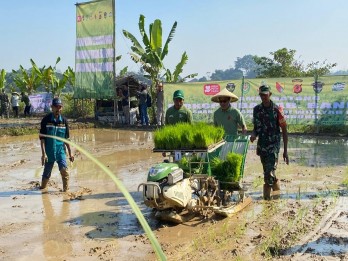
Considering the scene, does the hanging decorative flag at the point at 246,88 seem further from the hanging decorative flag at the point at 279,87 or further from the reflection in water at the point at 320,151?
the reflection in water at the point at 320,151

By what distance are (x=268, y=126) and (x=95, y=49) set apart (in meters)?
14.7

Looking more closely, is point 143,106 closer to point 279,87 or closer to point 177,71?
point 177,71

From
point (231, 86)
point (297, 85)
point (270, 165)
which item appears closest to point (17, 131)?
point (231, 86)

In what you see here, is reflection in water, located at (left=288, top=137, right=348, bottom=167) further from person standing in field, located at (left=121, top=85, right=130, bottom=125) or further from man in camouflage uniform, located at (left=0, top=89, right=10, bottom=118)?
man in camouflage uniform, located at (left=0, top=89, right=10, bottom=118)

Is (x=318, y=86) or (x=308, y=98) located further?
(x=308, y=98)

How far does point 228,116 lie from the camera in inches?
272

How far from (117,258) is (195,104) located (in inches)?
494

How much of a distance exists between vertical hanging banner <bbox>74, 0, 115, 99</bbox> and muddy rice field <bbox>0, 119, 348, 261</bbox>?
398 inches

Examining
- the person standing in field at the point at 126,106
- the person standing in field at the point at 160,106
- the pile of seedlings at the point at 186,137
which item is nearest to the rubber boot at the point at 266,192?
the pile of seedlings at the point at 186,137

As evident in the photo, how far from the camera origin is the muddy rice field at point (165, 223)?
4.73m

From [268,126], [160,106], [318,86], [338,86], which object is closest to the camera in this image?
[268,126]

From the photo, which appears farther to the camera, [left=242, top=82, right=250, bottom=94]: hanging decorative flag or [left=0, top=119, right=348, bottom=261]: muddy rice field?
[left=242, top=82, right=250, bottom=94]: hanging decorative flag

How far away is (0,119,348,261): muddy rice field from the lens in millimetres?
4730

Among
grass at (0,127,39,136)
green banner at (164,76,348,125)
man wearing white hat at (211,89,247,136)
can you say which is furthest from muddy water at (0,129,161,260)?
green banner at (164,76,348,125)
